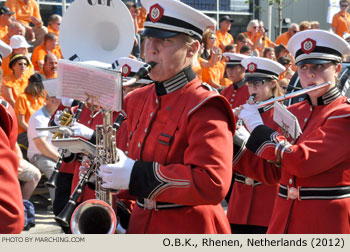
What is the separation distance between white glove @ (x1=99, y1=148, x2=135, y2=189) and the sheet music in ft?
0.83

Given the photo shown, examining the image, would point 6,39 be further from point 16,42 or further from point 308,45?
point 308,45

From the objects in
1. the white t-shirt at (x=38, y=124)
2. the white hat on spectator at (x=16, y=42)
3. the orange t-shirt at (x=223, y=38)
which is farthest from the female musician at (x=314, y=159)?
the orange t-shirt at (x=223, y=38)

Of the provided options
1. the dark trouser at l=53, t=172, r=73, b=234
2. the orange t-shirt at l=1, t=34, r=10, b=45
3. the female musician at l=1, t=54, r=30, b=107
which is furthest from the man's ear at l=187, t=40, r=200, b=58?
the orange t-shirt at l=1, t=34, r=10, b=45

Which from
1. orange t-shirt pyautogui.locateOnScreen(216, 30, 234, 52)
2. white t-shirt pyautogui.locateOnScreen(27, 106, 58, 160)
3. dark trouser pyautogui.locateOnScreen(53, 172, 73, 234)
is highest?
orange t-shirt pyautogui.locateOnScreen(216, 30, 234, 52)

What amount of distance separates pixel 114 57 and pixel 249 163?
A: 4.52 ft

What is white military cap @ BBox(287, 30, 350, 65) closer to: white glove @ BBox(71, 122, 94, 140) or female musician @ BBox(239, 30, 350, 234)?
female musician @ BBox(239, 30, 350, 234)

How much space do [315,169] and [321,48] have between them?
85 centimetres

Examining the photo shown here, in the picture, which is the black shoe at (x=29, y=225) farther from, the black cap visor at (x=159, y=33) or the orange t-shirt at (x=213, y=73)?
the orange t-shirt at (x=213, y=73)

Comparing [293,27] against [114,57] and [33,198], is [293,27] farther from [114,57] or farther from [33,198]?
[114,57]

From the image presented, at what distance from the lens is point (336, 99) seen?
13.2 ft

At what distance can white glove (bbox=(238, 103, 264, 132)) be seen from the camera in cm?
408

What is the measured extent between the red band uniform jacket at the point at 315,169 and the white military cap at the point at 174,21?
0.91 metres

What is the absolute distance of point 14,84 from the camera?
29.2 ft

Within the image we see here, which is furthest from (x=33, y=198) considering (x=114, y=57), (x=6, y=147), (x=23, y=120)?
(x=6, y=147)
